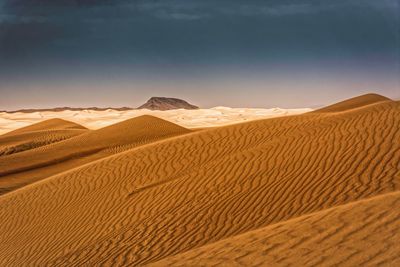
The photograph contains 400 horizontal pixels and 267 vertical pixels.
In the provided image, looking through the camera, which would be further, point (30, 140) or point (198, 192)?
point (30, 140)

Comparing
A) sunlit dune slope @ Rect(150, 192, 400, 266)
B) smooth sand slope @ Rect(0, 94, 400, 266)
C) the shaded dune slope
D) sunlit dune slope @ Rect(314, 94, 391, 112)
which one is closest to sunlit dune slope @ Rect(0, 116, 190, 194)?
the shaded dune slope

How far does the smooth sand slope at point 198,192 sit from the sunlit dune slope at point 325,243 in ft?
0.31

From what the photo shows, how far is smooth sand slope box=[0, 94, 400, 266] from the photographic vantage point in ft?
29.5

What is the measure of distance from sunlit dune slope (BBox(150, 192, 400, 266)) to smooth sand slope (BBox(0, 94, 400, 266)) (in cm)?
9

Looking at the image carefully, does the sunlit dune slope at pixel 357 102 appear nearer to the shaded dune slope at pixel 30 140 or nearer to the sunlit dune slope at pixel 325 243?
the shaded dune slope at pixel 30 140

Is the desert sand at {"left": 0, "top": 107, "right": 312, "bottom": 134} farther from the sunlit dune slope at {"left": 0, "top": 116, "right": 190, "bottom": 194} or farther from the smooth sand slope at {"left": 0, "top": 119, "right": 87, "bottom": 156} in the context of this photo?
the sunlit dune slope at {"left": 0, "top": 116, "right": 190, "bottom": 194}

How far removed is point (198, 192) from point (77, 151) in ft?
50.7

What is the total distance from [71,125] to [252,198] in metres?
36.6

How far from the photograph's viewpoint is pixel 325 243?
212 inches

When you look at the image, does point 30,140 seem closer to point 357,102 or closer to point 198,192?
point 357,102

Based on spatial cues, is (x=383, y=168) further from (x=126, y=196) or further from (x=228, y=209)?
(x=126, y=196)

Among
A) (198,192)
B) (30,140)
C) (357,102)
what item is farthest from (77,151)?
(357,102)

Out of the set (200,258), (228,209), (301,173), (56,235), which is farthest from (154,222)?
(200,258)

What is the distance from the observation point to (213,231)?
351 inches
